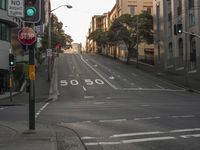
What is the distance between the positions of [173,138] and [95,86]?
129 feet

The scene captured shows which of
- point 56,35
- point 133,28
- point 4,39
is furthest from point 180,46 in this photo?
point 4,39

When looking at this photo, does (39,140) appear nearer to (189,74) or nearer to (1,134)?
(1,134)

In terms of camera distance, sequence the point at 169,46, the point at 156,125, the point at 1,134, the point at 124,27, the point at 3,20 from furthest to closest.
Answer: the point at 124,27
the point at 169,46
the point at 3,20
the point at 156,125
the point at 1,134

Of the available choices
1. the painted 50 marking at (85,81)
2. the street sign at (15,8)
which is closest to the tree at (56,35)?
the painted 50 marking at (85,81)

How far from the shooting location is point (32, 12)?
14117 millimetres

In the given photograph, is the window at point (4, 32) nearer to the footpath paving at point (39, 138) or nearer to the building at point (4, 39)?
the building at point (4, 39)

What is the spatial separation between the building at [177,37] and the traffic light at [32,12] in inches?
1630

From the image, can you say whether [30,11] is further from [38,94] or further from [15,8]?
[38,94]

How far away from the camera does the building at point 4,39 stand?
50906 mm

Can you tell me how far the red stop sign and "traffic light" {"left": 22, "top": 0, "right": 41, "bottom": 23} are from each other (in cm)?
29

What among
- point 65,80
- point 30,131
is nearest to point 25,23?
point 30,131

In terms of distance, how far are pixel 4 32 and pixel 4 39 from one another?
30.3 inches

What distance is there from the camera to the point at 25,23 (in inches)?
568

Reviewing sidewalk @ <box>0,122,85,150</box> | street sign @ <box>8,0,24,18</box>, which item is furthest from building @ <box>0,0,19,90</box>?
street sign @ <box>8,0,24,18</box>
